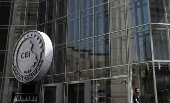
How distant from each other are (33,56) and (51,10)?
1419cm

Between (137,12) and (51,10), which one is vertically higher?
(51,10)

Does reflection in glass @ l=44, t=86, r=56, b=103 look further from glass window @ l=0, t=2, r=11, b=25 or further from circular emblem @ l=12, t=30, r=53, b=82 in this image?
circular emblem @ l=12, t=30, r=53, b=82

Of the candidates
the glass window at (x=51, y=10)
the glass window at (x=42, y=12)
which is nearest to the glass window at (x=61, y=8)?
the glass window at (x=51, y=10)

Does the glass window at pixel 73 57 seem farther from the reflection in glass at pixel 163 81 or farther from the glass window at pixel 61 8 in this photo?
the reflection in glass at pixel 163 81

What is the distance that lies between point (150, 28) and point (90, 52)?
5.30 m

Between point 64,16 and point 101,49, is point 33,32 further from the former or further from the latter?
point 64,16

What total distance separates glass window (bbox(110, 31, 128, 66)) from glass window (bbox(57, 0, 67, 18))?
6370 millimetres

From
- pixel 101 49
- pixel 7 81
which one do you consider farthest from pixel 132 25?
pixel 7 81

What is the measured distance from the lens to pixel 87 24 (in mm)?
17609

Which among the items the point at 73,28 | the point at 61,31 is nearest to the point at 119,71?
the point at 73,28

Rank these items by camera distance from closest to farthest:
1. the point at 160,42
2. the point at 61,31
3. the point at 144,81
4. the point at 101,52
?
the point at 144,81 < the point at 160,42 < the point at 101,52 < the point at 61,31

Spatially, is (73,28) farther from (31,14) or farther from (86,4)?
(31,14)

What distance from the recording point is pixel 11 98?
20422 mm

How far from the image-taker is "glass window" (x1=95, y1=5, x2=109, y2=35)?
53.4 feet
